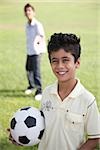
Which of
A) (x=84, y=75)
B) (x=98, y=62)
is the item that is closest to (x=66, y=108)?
(x=84, y=75)

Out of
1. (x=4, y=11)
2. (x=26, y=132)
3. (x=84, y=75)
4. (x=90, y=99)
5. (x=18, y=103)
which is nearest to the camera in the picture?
(x=90, y=99)

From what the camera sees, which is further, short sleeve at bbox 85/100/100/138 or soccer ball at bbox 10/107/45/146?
soccer ball at bbox 10/107/45/146

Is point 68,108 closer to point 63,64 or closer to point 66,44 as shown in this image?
point 63,64

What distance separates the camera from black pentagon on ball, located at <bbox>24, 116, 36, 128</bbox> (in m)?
2.78

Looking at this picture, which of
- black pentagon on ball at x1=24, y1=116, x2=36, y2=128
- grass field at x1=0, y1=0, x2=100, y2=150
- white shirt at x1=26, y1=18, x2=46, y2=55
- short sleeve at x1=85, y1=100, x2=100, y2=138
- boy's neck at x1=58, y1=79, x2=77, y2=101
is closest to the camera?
short sleeve at x1=85, y1=100, x2=100, y2=138

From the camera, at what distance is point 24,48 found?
10.5 m

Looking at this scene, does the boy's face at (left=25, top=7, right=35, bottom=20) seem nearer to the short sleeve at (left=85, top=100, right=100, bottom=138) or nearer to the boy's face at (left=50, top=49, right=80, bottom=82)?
the boy's face at (left=50, top=49, right=80, bottom=82)

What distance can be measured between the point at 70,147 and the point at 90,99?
0.30m

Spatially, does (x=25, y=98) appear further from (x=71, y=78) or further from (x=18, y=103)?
(x=71, y=78)

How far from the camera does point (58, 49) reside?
2635mm

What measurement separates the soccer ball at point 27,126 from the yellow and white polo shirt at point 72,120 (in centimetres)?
9

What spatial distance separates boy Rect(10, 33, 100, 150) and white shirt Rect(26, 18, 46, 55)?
3517 millimetres

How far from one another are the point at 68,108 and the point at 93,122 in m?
0.16

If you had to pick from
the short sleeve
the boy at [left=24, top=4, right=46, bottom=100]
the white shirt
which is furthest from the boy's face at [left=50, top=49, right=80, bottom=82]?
the white shirt
